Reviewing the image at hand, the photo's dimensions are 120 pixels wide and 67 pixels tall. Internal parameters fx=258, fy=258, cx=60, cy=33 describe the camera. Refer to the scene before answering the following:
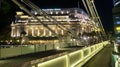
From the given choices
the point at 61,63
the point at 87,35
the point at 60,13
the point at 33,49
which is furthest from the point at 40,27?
the point at 61,63

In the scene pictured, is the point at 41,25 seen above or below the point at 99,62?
above

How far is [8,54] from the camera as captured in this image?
25922 mm

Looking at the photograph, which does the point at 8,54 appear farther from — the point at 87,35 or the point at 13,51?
the point at 87,35

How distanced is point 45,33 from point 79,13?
29.4 meters

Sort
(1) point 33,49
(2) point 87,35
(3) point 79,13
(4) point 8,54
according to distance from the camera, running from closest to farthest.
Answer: (4) point 8,54
(1) point 33,49
(2) point 87,35
(3) point 79,13

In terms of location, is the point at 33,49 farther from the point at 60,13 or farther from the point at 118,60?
the point at 60,13

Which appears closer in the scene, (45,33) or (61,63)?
(61,63)

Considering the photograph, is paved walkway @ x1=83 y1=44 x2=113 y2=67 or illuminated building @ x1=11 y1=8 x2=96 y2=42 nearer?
paved walkway @ x1=83 y1=44 x2=113 y2=67

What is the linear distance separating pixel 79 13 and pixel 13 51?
14956 cm

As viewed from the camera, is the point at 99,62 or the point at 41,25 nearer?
the point at 99,62

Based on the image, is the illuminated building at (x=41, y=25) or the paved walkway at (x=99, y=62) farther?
the illuminated building at (x=41, y=25)

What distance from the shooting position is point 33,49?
33.9m

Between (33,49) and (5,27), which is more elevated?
(5,27)

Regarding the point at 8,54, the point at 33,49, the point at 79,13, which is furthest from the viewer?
the point at 79,13
